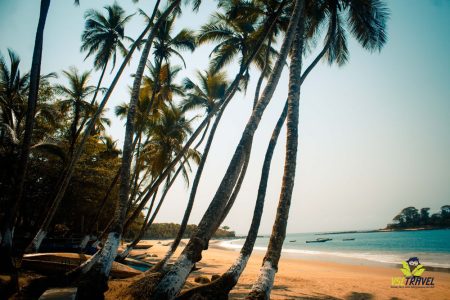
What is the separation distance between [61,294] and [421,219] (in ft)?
353

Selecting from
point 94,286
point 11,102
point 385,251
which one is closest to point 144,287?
point 94,286

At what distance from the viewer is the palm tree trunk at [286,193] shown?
447cm

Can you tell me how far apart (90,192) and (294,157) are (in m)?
17.6

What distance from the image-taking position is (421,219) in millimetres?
83938

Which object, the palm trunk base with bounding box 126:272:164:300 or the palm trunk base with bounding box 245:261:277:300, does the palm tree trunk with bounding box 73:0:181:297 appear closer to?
the palm trunk base with bounding box 126:272:164:300

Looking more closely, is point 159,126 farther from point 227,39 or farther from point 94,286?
point 94,286

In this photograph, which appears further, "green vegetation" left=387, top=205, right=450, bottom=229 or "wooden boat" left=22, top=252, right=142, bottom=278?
"green vegetation" left=387, top=205, right=450, bottom=229

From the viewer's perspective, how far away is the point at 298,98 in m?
6.38

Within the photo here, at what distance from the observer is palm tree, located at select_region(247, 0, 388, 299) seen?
4.73 m

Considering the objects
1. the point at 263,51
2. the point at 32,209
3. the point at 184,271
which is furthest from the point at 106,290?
the point at 32,209

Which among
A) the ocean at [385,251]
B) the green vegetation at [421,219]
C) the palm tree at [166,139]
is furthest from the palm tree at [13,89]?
the green vegetation at [421,219]

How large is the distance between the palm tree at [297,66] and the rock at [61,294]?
13.7ft

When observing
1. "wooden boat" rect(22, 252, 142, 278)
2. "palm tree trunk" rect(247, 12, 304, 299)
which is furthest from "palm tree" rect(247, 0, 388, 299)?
"wooden boat" rect(22, 252, 142, 278)

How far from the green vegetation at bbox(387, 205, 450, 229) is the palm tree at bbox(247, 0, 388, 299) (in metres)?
97.7
